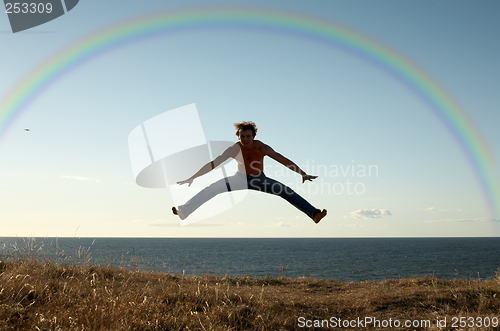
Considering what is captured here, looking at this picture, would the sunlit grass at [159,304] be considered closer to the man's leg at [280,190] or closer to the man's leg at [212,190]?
the man's leg at [212,190]

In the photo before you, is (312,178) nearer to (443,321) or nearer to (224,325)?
(224,325)

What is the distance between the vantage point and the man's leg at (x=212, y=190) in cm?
635

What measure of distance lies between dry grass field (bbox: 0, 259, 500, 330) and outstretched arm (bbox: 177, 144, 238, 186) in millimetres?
2166

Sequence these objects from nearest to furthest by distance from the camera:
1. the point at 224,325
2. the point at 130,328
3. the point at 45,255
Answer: the point at 130,328 → the point at 224,325 → the point at 45,255

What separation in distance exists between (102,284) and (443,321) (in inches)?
269

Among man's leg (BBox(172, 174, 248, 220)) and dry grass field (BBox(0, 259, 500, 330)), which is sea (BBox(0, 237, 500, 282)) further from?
man's leg (BBox(172, 174, 248, 220))

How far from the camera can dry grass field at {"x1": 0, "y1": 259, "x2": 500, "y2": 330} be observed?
16.5ft

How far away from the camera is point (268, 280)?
1293 centimetres

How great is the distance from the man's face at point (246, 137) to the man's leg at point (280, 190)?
0.70m

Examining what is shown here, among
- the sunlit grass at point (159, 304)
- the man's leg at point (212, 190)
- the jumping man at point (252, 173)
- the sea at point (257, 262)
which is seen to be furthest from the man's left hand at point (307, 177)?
the sea at point (257, 262)

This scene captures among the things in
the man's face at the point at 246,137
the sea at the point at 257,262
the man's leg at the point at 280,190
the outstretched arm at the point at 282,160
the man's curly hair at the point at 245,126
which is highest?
the man's curly hair at the point at 245,126

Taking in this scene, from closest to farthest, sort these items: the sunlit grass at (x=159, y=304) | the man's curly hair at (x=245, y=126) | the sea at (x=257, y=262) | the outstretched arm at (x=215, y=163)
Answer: the sunlit grass at (x=159, y=304) → the outstretched arm at (x=215, y=163) → the man's curly hair at (x=245, y=126) → the sea at (x=257, y=262)

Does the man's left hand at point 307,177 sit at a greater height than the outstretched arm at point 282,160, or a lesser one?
lesser

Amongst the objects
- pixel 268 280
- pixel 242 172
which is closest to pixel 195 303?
pixel 242 172
